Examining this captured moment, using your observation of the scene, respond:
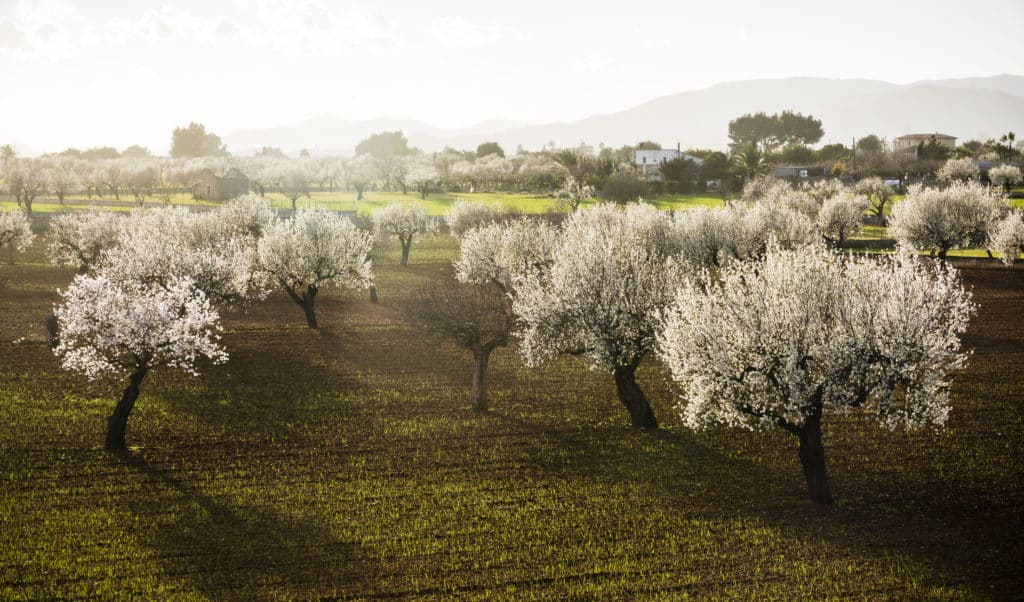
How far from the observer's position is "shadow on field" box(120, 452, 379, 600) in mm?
20047

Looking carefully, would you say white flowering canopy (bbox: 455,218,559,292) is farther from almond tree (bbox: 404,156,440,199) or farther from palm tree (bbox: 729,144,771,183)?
almond tree (bbox: 404,156,440,199)

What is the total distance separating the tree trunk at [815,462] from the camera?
25.0 metres

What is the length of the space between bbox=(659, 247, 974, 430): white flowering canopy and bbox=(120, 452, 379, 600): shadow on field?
43.0 feet

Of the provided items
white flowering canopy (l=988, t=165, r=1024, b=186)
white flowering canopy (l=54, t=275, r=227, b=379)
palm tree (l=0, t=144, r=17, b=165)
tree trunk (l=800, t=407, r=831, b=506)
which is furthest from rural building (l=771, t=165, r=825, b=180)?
palm tree (l=0, t=144, r=17, b=165)

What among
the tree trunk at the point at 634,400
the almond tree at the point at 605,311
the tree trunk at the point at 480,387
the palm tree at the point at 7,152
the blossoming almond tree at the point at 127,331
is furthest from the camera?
the palm tree at the point at 7,152

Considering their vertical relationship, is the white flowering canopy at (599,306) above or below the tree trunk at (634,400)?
above

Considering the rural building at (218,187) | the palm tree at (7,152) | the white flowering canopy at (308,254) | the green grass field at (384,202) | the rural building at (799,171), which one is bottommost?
the white flowering canopy at (308,254)

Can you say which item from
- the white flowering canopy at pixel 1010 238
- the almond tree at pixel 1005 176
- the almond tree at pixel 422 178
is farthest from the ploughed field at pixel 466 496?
the almond tree at pixel 422 178

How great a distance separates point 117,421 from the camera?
29203 mm

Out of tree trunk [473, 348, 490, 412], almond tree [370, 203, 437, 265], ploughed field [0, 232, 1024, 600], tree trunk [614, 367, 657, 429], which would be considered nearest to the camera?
ploughed field [0, 232, 1024, 600]

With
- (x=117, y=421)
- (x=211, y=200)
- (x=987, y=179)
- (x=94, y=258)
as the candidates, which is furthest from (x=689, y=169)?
(x=117, y=421)

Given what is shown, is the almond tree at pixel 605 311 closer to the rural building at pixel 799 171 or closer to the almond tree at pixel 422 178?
the almond tree at pixel 422 178

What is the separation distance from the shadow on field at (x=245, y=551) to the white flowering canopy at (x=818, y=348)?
43.0 feet

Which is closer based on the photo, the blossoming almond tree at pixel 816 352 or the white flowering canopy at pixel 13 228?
the blossoming almond tree at pixel 816 352
